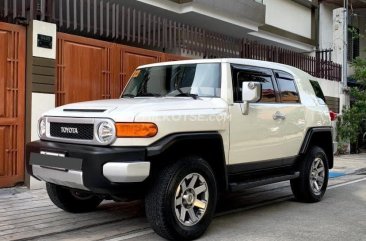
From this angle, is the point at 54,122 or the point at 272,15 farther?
the point at 272,15

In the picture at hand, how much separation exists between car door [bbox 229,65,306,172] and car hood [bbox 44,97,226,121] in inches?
15.7

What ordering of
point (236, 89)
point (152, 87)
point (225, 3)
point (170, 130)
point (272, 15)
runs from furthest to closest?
1. point (272, 15)
2. point (225, 3)
3. point (152, 87)
4. point (236, 89)
5. point (170, 130)

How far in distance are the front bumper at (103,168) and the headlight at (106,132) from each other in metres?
0.10

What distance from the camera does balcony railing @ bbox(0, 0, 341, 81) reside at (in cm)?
837

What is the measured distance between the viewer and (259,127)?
6277 millimetres

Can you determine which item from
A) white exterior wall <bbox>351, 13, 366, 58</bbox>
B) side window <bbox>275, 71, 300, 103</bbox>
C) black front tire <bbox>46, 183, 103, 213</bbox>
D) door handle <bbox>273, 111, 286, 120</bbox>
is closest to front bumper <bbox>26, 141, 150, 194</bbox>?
black front tire <bbox>46, 183, 103, 213</bbox>

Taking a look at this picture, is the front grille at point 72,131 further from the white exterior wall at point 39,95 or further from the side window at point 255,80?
the white exterior wall at point 39,95

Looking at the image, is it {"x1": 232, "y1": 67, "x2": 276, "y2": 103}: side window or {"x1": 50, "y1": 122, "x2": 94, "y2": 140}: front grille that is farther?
{"x1": 232, "y1": 67, "x2": 276, "y2": 103}: side window

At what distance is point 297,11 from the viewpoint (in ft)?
58.0

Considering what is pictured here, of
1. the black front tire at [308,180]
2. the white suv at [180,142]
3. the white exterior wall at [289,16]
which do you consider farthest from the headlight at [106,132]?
the white exterior wall at [289,16]

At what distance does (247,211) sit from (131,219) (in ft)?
5.64

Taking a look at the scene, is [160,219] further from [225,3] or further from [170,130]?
[225,3]

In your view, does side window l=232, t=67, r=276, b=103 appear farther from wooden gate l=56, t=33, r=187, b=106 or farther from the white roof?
wooden gate l=56, t=33, r=187, b=106

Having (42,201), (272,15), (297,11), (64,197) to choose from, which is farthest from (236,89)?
(297,11)
